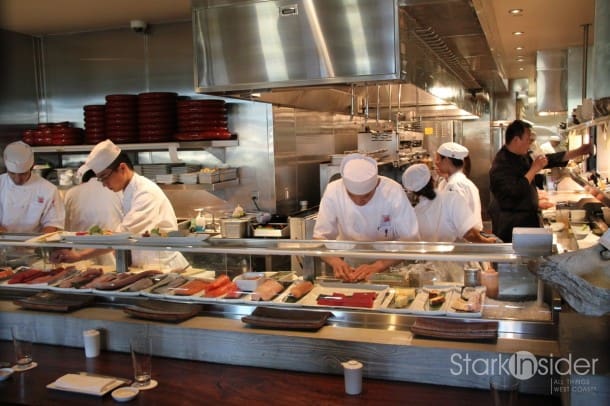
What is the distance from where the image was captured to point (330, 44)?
3072mm

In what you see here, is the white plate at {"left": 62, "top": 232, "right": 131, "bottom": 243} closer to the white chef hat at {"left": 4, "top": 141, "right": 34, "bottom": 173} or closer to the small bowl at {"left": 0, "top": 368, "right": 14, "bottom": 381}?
the small bowl at {"left": 0, "top": 368, "right": 14, "bottom": 381}

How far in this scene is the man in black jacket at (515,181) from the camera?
5203mm

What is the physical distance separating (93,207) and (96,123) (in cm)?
141

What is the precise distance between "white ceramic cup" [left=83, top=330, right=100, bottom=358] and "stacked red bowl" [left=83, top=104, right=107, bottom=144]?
11.2 feet

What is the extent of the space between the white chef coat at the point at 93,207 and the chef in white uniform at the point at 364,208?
5.43 ft

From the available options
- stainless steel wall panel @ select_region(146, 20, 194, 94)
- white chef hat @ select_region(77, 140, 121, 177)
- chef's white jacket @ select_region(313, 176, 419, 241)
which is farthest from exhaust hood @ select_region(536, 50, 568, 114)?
white chef hat @ select_region(77, 140, 121, 177)

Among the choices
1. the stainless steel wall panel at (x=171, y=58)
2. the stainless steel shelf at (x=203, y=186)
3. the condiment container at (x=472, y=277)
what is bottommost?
the condiment container at (x=472, y=277)

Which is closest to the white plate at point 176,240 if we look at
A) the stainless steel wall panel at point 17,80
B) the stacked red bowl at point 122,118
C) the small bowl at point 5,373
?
the small bowl at point 5,373

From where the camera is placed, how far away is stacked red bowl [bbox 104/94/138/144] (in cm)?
548

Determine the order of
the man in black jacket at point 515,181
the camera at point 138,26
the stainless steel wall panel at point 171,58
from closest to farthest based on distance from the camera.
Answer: the man in black jacket at point 515,181, the camera at point 138,26, the stainless steel wall panel at point 171,58

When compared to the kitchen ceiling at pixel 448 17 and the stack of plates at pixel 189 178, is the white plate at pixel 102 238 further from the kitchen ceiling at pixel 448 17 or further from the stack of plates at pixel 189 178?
the stack of plates at pixel 189 178

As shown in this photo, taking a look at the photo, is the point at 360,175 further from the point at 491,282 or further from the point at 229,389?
the point at 229,389

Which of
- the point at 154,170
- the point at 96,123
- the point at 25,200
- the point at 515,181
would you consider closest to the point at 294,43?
the point at 25,200

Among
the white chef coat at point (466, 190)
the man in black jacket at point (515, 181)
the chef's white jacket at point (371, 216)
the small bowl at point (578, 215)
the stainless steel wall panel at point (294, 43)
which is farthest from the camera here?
the man in black jacket at point (515, 181)
